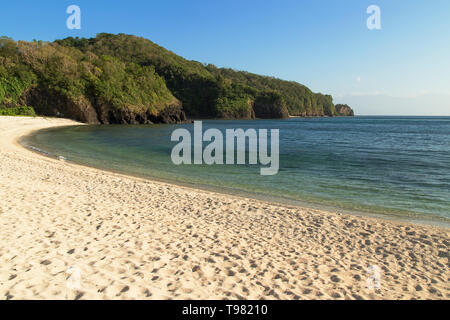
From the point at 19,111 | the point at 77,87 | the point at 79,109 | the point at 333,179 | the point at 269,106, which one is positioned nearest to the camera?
the point at 333,179

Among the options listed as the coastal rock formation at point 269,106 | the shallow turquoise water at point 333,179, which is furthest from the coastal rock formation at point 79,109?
the coastal rock formation at point 269,106

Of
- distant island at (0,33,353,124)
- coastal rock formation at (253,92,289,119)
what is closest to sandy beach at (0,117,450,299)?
distant island at (0,33,353,124)

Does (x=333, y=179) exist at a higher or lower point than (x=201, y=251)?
higher

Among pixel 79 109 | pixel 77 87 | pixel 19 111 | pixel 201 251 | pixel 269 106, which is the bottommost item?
pixel 201 251

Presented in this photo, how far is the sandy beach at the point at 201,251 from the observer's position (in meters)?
4.41

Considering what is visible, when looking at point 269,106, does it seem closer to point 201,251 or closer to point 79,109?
point 79,109

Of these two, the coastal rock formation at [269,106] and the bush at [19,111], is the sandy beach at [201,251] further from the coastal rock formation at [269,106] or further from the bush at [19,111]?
the coastal rock formation at [269,106]

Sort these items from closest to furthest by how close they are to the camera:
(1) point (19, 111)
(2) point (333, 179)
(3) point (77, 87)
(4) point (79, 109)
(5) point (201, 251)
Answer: (5) point (201, 251) → (2) point (333, 179) → (1) point (19, 111) → (4) point (79, 109) → (3) point (77, 87)

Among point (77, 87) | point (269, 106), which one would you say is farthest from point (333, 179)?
point (269, 106)

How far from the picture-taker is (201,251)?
19.1 ft

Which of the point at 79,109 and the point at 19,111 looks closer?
the point at 19,111

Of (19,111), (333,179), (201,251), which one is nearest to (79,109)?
(19,111)

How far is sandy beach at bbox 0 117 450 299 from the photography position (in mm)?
4410
